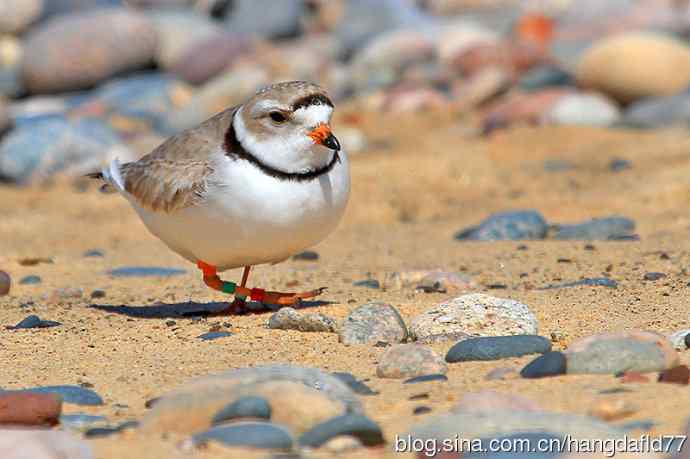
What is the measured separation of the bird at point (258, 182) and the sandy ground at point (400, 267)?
0.37 m

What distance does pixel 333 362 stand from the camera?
15.2 feet

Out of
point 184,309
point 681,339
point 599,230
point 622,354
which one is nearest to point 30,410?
point 622,354

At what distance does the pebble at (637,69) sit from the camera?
12203mm

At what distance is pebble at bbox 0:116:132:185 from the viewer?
38.3 ft

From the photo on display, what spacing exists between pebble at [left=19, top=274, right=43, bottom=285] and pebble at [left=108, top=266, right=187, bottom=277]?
1.36 feet

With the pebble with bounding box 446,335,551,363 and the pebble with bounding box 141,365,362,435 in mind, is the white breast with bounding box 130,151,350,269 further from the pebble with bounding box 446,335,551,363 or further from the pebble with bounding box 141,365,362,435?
the pebble with bounding box 141,365,362,435

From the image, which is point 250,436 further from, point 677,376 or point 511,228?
point 511,228

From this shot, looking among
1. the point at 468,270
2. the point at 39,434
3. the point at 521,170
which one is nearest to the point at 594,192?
the point at 521,170

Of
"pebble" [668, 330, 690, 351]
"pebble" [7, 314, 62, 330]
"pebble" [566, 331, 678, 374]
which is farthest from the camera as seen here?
"pebble" [7, 314, 62, 330]

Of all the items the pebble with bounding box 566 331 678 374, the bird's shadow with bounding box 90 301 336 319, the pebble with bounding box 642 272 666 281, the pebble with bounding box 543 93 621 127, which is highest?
the pebble with bounding box 543 93 621 127

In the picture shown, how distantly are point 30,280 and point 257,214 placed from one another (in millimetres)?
2410

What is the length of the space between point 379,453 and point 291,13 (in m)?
14.9

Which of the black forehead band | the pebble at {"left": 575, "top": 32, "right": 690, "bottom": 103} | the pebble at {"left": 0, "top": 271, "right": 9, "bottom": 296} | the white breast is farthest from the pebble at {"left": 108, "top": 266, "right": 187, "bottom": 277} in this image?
the pebble at {"left": 575, "top": 32, "right": 690, "bottom": 103}

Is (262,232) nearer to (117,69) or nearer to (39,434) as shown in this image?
(39,434)
